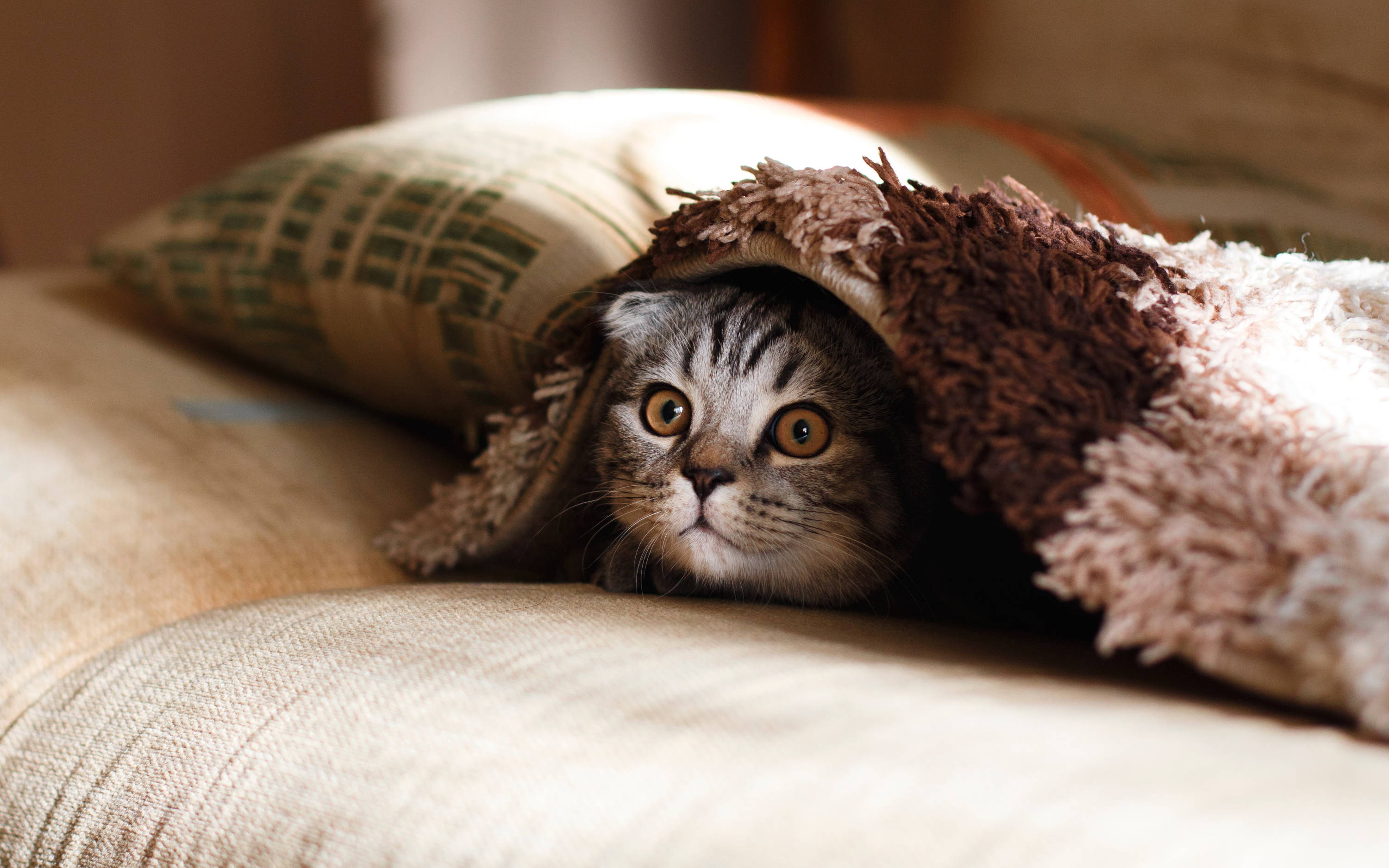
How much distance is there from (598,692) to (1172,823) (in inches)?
10.0

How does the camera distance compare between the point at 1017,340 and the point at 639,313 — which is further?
the point at 639,313

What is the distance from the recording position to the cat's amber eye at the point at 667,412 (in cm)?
74

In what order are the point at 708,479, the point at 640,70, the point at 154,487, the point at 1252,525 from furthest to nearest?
the point at 640,70, the point at 154,487, the point at 708,479, the point at 1252,525

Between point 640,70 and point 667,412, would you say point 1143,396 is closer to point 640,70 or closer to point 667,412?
point 667,412

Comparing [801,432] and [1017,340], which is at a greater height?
[1017,340]

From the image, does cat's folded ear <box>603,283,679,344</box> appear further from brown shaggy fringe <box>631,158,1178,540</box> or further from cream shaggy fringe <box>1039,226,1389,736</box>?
cream shaggy fringe <box>1039,226,1389,736</box>

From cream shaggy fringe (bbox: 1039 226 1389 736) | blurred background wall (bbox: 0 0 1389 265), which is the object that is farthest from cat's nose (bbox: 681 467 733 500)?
blurred background wall (bbox: 0 0 1389 265)

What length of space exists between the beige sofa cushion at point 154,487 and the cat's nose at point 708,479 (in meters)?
0.33

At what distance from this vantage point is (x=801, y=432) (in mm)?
704

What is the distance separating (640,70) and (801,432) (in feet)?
5.55

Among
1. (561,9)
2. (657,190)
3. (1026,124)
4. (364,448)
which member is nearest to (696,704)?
(657,190)

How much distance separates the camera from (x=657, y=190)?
83 cm

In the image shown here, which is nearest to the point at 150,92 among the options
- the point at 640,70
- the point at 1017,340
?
the point at 640,70

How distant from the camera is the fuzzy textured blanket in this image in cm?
40
